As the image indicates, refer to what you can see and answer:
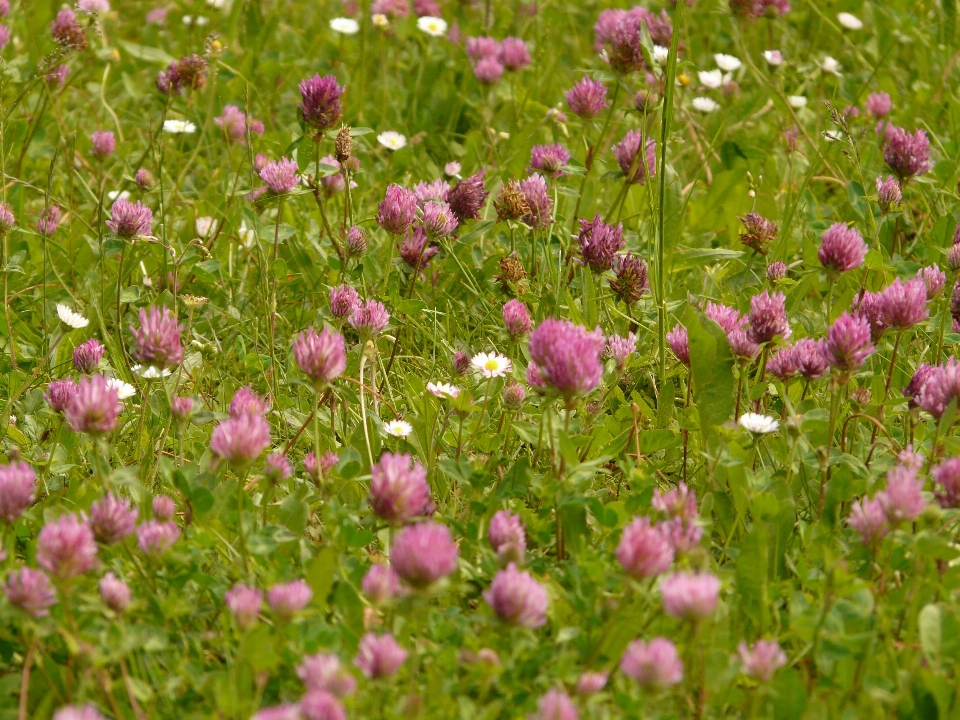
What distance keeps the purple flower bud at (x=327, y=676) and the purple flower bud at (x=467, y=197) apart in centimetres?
140

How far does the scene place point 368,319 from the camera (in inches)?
86.0

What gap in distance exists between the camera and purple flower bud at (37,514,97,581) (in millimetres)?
1531

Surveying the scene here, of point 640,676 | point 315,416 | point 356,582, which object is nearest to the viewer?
point 640,676

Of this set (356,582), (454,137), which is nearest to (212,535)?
(356,582)

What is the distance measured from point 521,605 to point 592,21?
3526mm

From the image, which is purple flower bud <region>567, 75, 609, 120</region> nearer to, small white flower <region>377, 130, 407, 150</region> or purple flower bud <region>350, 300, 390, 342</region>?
small white flower <region>377, 130, 407, 150</region>

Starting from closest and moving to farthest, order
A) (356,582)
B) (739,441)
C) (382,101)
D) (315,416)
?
(356,582), (315,416), (739,441), (382,101)

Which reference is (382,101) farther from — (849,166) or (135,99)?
(849,166)

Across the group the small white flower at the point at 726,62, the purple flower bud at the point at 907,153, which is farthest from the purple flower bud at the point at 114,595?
the small white flower at the point at 726,62

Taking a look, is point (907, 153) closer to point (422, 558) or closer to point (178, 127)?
point (422, 558)

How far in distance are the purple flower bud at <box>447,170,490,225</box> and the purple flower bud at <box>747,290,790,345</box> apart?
31.5 inches

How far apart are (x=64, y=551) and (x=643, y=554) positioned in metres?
0.73

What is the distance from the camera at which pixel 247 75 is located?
397cm

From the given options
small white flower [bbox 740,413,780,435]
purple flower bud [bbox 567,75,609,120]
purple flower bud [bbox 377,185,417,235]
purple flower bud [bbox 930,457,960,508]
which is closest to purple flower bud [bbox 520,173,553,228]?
purple flower bud [bbox 377,185,417,235]
